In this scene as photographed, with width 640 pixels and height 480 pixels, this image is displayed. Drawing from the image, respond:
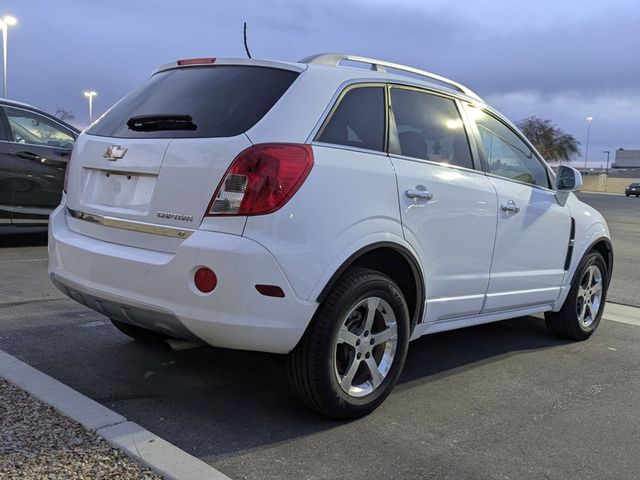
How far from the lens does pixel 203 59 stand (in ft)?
12.6

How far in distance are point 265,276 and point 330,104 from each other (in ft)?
3.36

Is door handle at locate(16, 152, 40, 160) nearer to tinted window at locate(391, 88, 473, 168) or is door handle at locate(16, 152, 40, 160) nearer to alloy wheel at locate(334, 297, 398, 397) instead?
tinted window at locate(391, 88, 473, 168)

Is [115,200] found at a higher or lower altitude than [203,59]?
lower

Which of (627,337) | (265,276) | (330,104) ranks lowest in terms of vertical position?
(627,337)

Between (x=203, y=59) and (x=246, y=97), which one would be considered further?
(x=203, y=59)

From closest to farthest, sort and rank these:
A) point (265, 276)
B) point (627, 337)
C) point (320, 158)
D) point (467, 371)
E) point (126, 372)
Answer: point (265, 276), point (320, 158), point (126, 372), point (467, 371), point (627, 337)

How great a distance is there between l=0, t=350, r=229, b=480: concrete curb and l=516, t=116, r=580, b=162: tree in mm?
70750

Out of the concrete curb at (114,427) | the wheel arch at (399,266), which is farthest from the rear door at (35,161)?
the wheel arch at (399,266)

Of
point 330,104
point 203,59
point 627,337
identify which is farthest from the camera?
point 627,337

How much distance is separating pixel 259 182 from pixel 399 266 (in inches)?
42.8

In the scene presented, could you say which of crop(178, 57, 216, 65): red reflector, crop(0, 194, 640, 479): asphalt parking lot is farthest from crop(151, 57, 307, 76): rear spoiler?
crop(0, 194, 640, 479): asphalt parking lot

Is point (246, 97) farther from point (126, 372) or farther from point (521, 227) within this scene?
point (521, 227)

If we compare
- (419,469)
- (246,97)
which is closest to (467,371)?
(419,469)

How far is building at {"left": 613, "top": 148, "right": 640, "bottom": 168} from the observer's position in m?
126
